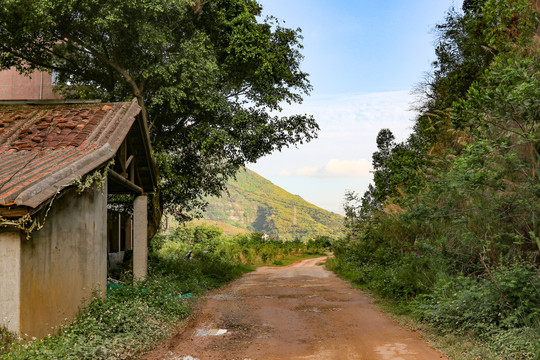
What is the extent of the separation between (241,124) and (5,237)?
10.7 metres

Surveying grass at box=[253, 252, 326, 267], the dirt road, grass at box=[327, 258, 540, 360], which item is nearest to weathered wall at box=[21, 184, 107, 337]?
the dirt road

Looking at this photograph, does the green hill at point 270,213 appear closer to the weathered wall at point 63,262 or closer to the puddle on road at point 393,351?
the weathered wall at point 63,262

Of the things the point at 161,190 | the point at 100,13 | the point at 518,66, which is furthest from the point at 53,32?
the point at 518,66

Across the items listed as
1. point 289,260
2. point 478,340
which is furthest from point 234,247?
point 478,340

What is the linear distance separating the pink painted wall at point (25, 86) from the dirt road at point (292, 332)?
A: 1277 cm

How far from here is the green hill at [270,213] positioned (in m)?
89.5

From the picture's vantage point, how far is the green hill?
294 ft

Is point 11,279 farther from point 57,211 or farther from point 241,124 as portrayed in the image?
point 241,124

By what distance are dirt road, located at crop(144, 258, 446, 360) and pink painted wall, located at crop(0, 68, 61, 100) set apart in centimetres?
1277

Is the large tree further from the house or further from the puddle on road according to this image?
the puddle on road

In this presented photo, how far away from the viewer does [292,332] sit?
27.3ft

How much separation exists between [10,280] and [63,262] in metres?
1.19

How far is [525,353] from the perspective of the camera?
5.79 meters

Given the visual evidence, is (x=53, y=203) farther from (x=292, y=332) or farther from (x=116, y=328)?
(x=292, y=332)
